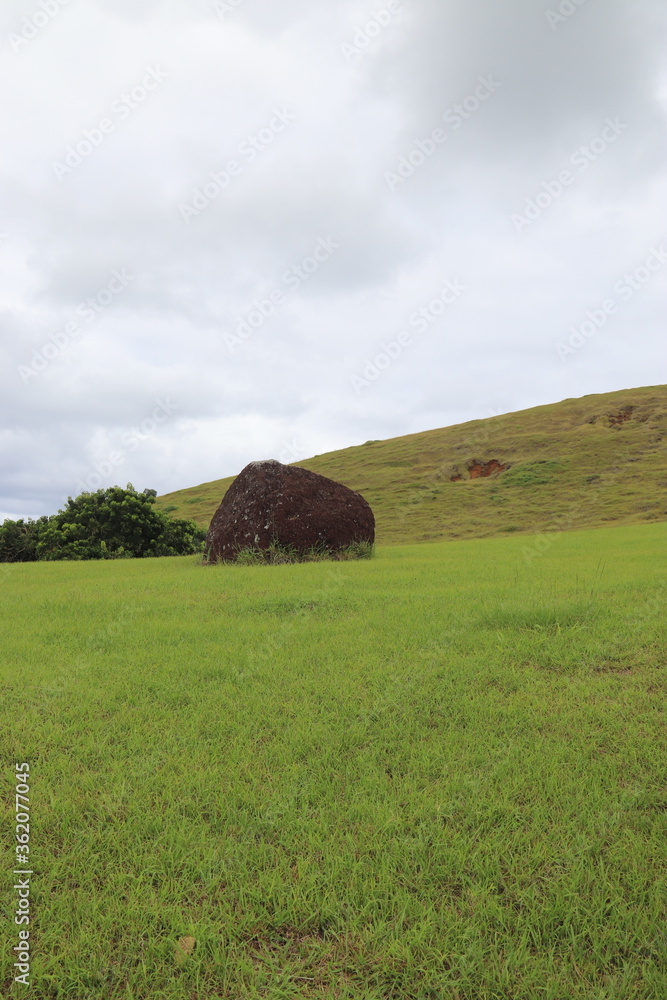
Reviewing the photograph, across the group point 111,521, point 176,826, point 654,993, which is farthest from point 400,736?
point 111,521

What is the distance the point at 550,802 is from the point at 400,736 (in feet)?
3.26

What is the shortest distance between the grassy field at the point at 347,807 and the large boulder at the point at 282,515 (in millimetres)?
6690

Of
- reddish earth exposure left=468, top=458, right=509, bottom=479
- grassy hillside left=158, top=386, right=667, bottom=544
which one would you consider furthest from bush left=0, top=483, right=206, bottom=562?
reddish earth exposure left=468, top=458, right=509, bottom=479

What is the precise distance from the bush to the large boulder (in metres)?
6.15

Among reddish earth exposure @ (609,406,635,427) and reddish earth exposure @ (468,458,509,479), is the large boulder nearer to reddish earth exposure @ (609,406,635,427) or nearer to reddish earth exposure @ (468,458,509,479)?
reddish earth exposure @ (468,458,509,479)

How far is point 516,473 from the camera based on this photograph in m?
35.8

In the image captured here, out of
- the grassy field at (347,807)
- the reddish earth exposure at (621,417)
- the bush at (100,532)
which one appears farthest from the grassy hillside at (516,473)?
the grassy field at (347,807)

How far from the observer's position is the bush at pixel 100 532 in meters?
18.0

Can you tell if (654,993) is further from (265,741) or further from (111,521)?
(111,521)

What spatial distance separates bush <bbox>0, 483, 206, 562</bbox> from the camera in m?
18.0

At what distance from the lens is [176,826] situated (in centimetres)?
291

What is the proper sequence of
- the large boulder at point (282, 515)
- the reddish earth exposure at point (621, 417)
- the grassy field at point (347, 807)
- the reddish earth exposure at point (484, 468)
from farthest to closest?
the reddish earth exposure at point (621, 417)
the reddish earth exposure at point (484, 468)
the large boulder at point (282, 515)
the grassy field at point (347, 807)

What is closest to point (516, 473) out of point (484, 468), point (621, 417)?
point (484, 468)

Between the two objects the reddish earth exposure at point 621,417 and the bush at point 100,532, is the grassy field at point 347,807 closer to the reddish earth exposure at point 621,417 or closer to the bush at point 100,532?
the bush at point 100,532
